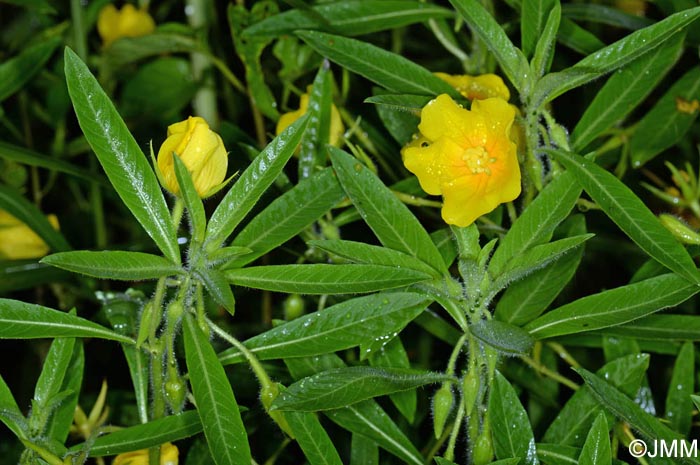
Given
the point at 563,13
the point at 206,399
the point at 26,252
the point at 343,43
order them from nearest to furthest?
the point at 206,399
the point at 343,43
the point at 563,13
the point at 26,252

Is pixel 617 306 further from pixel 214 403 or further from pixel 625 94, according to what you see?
pixel 214 403

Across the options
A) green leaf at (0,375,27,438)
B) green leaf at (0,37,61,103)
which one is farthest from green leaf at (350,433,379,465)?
green leaf at (0,37,61,103)

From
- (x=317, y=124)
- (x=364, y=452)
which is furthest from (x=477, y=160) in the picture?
(x=364, y=452)

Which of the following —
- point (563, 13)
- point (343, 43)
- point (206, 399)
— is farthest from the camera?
point (563, 13)

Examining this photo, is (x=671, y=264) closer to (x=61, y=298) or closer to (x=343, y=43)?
(x=343, y=43)

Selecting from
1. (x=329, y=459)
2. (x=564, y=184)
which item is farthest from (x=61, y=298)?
(x=564, y=184)

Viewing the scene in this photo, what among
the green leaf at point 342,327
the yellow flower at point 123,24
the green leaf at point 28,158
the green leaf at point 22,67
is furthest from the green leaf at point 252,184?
the yellow flower at point 123,24
